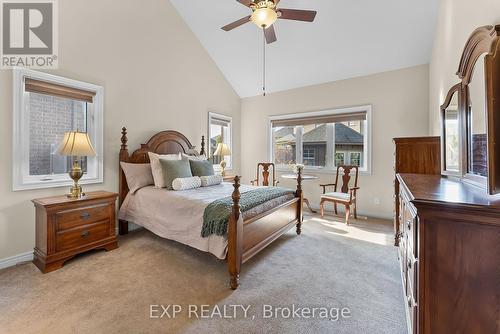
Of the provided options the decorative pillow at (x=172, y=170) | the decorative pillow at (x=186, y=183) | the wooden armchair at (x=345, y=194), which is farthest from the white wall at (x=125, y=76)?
the wooden armchair at (x=345, y=194)

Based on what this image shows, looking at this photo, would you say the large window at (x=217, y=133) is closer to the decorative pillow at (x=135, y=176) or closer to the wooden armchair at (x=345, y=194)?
the decorative pillow at (x=135, y=176)

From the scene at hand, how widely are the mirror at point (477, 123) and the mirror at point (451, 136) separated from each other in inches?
10.0

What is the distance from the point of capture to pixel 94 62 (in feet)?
10.1

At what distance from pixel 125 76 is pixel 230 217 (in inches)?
111

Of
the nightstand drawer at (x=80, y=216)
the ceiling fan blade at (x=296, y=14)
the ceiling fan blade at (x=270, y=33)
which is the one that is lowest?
the nightstand drawer at (x=80, y=216)

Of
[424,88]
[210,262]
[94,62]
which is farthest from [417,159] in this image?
[94,62]

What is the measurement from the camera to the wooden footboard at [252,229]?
80.9 inches

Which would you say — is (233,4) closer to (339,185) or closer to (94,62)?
(94,62)

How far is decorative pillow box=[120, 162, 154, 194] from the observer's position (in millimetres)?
3293

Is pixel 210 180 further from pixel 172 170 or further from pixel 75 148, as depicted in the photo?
pixel 75 148

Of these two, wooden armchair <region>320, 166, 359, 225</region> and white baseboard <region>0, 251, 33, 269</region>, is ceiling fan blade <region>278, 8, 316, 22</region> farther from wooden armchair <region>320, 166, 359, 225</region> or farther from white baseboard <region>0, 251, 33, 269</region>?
white baseboard <region>0, 251, 33, 269</region>

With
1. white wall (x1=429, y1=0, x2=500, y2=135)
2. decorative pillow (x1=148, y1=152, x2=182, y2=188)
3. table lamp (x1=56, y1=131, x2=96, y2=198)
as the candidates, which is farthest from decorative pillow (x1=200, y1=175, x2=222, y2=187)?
white wall (x1=429, y1=0, x2=500, y2=135)

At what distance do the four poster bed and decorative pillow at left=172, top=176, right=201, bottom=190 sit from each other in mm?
158

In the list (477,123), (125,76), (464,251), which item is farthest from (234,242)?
(125,76)
